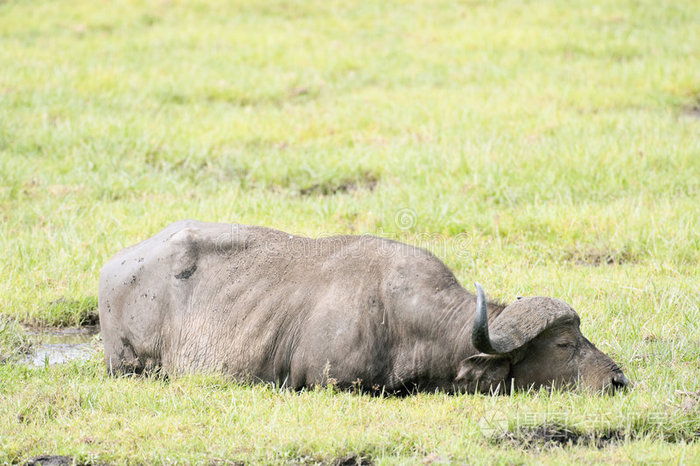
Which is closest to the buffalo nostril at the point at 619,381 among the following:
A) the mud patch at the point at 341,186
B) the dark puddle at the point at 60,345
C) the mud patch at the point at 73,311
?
the dark puddle at the point at 60,345

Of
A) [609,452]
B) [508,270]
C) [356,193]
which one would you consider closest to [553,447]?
[609,452]

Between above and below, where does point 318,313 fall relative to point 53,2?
below

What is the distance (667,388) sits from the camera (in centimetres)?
607

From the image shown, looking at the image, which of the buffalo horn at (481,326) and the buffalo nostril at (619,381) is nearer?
the buffalo horn at (481,326)

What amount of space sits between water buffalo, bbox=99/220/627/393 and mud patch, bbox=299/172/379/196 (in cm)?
396

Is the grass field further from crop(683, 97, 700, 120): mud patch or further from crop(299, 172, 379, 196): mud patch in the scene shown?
crop(683, 97, 700, 120): mud patch

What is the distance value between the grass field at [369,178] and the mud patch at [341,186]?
0.12 ft

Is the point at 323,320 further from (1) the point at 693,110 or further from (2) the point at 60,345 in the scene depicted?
(1) the point at 693,110

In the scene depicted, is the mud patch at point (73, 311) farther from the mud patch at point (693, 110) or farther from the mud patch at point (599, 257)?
the mud patch at point (693, 110)

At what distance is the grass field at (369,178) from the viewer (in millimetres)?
5516

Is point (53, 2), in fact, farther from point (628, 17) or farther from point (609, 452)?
point (609, 452)

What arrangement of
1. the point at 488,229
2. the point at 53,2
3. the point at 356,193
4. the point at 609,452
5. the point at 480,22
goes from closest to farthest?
the point at 609,452 < the point at 488,229 < the point at 356,193 < the point at 480,22 < the point at 53,2

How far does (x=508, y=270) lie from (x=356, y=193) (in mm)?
2672

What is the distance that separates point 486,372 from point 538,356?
14.2 inches
